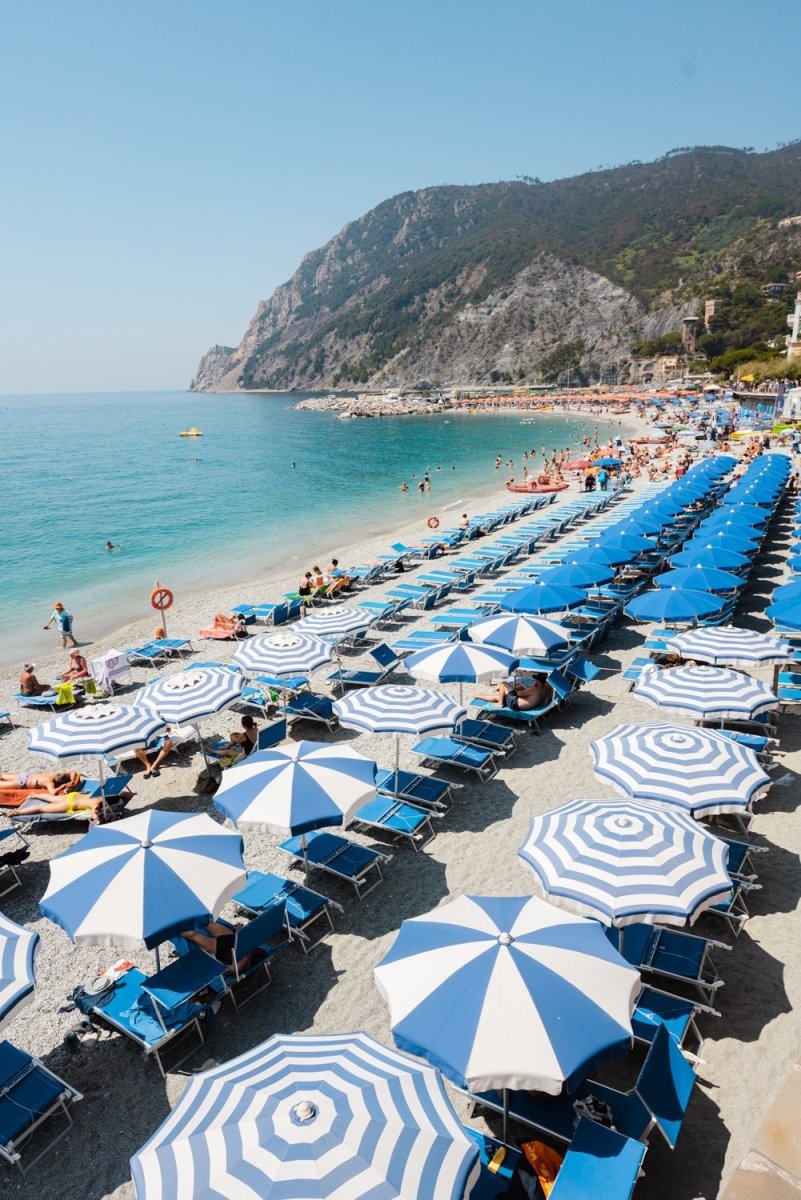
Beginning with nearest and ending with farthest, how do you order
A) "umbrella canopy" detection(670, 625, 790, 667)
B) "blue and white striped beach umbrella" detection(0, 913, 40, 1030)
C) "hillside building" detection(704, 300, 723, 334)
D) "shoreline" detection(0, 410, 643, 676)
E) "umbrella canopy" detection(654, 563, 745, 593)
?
"blue and white striped beach umbrella" detection(0, 913, 40, 1030) < "umbrella canopy" detection(670, 625, 790, 667) < "umbrella canopy" detection(654, 563, 745, 593) < "shoreline" detection(0, 410, 643, 676) < "hillside building" detection(704, 300, 723, 334)

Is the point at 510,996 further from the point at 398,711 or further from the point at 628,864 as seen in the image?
the point at 398,711

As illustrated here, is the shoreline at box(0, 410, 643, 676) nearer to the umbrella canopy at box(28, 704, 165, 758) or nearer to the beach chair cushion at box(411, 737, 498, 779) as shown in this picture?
the umbrella canopy at box(28, 704, 165, 758)

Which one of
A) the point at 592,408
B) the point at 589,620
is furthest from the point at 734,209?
the point at 589,620

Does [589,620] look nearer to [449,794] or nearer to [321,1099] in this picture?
[449,794]

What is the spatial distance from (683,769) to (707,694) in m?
1.98

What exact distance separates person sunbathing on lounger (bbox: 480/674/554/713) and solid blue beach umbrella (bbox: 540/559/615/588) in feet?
8.73

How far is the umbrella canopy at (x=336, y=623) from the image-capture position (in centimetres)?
1253

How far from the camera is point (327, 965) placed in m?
6.32

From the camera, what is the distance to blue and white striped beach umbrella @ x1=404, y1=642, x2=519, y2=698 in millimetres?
9484

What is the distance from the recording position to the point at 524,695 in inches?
429

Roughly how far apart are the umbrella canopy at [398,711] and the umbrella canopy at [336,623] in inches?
138

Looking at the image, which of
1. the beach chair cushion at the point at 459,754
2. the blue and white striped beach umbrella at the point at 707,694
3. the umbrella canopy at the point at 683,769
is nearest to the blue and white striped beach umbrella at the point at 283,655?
the beach chair cushion at the point at 459,754

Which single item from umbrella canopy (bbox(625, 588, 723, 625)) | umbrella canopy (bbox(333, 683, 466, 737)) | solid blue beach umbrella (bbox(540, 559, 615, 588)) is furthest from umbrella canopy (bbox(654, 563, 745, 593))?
umbrella canopy (bbox(333, 683, 466, 737))

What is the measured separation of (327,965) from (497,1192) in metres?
2.66
